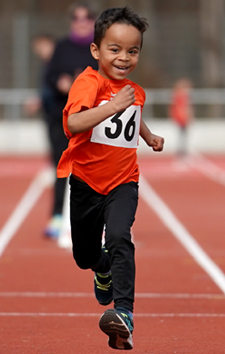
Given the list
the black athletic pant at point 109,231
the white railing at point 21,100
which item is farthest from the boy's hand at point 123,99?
the white railing at point 21,100

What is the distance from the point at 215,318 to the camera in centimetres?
562

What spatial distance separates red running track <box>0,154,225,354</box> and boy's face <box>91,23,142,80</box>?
1.67 metres

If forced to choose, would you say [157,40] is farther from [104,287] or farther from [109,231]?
[109,231]

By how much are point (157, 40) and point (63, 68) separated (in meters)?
19.2

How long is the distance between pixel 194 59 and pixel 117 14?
23.3 m

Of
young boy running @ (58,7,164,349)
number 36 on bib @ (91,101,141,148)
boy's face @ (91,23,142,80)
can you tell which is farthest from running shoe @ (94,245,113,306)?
boy's face @ (91,23,142,80)

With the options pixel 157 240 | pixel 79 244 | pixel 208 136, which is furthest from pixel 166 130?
pixel 79 244

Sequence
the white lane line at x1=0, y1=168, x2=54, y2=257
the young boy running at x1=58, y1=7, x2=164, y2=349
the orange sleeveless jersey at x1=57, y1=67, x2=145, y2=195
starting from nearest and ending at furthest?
the young boy running at x1=58, y1=7, x2=164, y2=349
the orange sleeveless jersey at x1=57, y1=67, x2=145, y2=195
the white lane line at x1=0, y1=168, x2=54, y2=257

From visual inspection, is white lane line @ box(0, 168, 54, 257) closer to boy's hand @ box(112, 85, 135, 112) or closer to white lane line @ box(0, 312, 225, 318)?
white lane line @ box(0, 312, 225, 318)

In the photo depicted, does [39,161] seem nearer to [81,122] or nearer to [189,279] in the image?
[189,279]

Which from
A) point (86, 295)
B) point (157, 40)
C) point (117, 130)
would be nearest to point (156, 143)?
point (117, 130)

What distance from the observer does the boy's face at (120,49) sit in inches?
178

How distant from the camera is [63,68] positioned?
27.9 ft

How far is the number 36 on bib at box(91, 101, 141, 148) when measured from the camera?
470 cm
